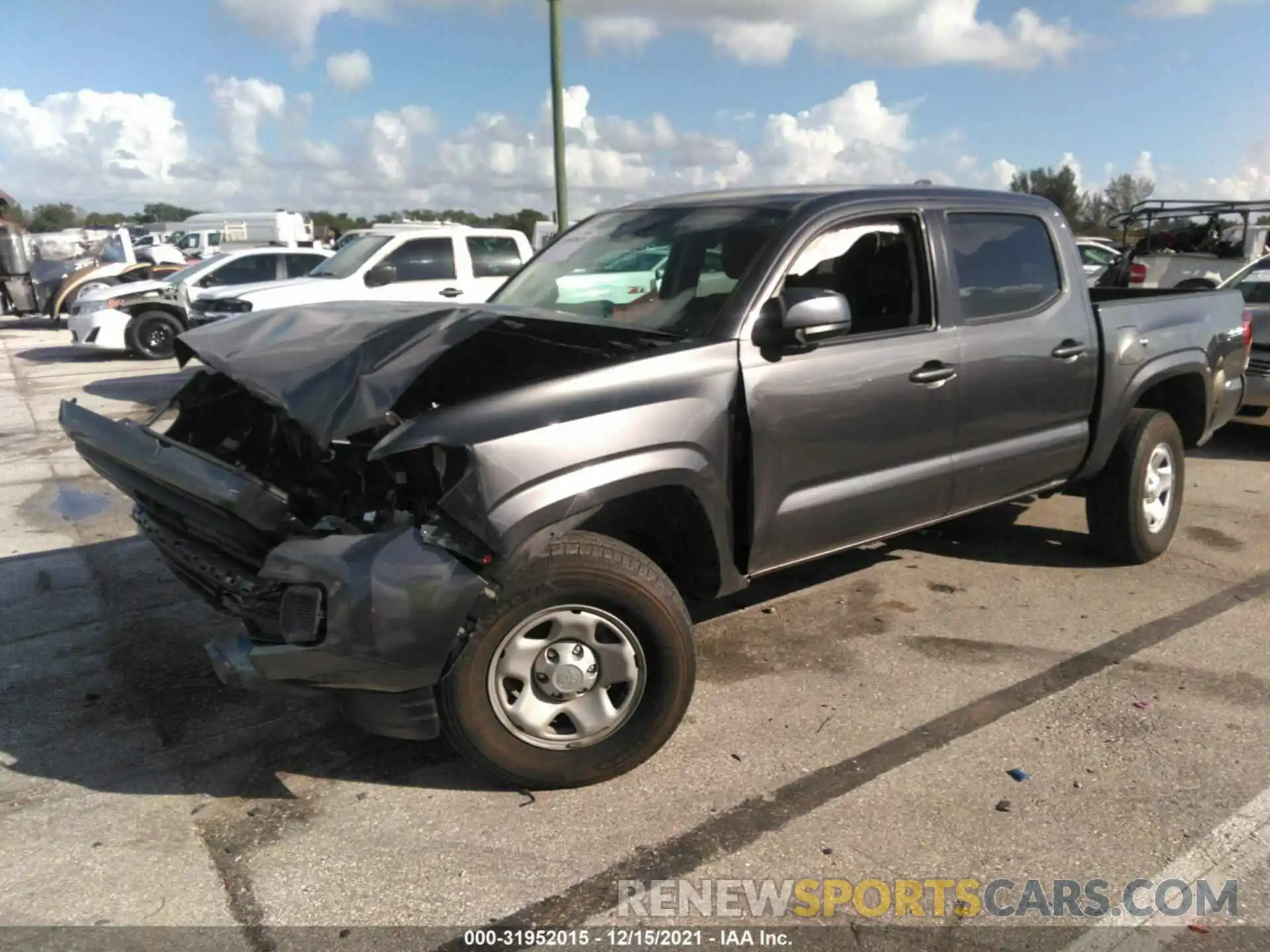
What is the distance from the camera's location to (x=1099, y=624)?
4.59 metres

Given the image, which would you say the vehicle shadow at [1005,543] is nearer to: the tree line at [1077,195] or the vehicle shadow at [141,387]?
the vehicle shadow at [141,387]

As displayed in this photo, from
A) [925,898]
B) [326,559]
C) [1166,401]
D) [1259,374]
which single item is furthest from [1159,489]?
[326,559]

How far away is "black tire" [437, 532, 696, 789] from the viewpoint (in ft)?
9.77

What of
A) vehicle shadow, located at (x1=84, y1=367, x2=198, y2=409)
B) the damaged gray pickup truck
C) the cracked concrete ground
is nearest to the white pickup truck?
vehicle shadow, located at (x1=84, y1=367, x2=198, y2=409)

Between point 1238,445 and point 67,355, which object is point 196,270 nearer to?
point 67,355

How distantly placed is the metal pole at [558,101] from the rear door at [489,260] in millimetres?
1017

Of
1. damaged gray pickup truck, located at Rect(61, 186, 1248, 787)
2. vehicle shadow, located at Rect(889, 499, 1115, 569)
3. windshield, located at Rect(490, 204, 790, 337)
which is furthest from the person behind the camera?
vehicle shadow, located at Rect(889, 499, 1115, 569)

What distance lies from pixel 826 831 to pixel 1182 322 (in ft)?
12.7

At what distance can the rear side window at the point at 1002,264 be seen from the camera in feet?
14.3

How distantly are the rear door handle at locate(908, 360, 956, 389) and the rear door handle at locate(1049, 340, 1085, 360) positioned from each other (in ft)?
2.58

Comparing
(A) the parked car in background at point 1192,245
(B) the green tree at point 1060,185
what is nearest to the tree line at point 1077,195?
(B) the green tree at point 1060,185

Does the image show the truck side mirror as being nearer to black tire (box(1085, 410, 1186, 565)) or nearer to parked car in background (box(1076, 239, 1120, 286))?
black tire (box(1085, 410, 1186, 565))

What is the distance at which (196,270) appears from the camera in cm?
1544

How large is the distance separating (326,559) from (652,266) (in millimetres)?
2145
